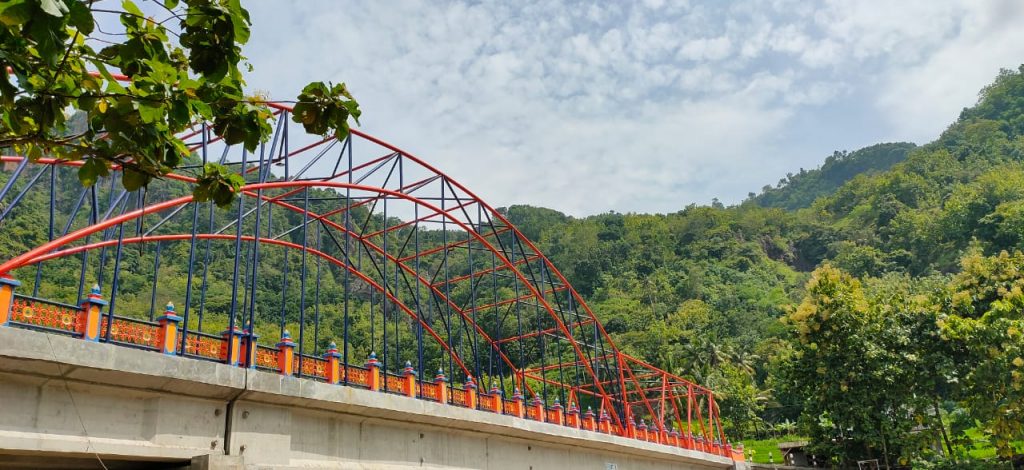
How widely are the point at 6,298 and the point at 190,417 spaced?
366 centimetres

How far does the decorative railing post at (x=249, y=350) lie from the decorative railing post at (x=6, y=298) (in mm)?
4266

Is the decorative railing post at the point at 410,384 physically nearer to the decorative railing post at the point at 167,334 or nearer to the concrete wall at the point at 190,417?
the concrete wall at the point at 190,417

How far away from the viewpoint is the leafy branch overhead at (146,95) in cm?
550

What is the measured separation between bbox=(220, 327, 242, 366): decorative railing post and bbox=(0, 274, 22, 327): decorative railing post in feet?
12.6

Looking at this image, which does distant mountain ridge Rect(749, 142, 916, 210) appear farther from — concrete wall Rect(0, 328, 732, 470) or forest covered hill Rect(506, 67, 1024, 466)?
concrete wall Rect(0, 328, 732, 470)

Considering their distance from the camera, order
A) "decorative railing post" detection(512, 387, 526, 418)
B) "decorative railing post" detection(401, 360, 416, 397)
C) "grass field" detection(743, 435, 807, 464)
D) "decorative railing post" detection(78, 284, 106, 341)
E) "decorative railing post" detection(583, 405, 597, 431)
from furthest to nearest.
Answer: "grass field" detection(743, 435, 807, 464) < "decorative railing post" detection(583, 405, 597, 431) < "decorative railing post" detection(512, 387, 526, 418) < "decorative railing post" detection(401, 360, 416, 397) < "decorative railing post" detection(78, 284, 106, 341)

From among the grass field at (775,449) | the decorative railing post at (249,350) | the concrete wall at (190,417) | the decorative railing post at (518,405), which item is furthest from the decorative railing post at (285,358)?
the grass field at (775,449)

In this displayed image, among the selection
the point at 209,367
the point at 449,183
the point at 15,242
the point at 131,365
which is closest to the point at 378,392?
the point at 209,367

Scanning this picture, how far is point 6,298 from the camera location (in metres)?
11.9

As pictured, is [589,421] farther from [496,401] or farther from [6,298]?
[6,298]

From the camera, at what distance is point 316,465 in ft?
53.5

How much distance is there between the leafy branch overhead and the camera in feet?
18.0

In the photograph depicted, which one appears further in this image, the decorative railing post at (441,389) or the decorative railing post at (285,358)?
the decorative railing post at (441,389)

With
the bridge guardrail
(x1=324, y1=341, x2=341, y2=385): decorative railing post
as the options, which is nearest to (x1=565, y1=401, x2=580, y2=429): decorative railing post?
the bridge guardrail
